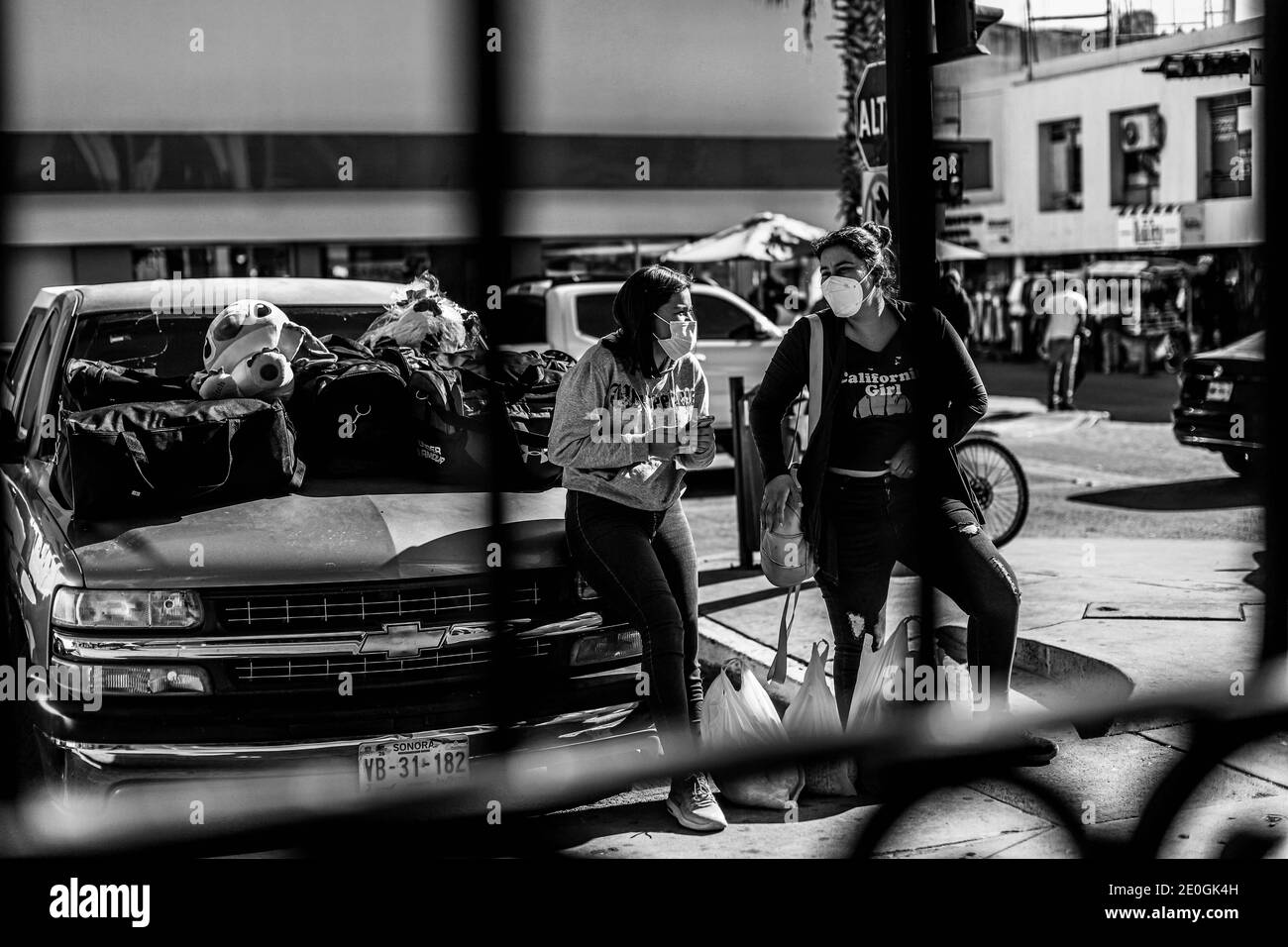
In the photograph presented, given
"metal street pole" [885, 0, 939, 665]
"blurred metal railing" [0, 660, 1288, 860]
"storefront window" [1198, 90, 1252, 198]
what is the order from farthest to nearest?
"storefront window" [1198, 90, 1252, 198] < "metal street pole" [885, 0, 939, 665] < "blurred metal railing" [0, 660, 1288, 860]

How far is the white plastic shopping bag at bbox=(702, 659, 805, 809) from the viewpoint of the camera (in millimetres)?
4367

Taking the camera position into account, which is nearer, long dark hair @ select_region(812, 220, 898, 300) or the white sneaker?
the white sneaker

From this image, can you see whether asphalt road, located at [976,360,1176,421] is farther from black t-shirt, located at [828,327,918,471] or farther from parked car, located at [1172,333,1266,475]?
black t-shirt, located at [828,327,918,471]

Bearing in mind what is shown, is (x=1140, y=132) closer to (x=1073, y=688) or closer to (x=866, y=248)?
(x=1073, y=688)

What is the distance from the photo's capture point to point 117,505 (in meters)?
4.18

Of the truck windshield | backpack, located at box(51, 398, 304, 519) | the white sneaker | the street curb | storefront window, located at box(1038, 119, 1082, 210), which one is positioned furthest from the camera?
storefront window, located at box(1038, 119, 1082, 210)

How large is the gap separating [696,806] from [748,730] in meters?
0.27

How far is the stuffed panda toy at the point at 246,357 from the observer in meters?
4.68

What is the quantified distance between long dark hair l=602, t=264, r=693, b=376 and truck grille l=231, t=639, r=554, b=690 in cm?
100

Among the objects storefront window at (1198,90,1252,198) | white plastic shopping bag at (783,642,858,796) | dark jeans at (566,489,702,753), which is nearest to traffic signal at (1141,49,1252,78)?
white plastic shopping bag at (783,642,858,796)

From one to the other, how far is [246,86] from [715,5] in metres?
2.25

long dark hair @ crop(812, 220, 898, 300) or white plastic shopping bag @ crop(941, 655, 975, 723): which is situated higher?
long dark hair @ crop(812, 220, 898, 300)

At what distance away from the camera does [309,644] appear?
386 centimetres
